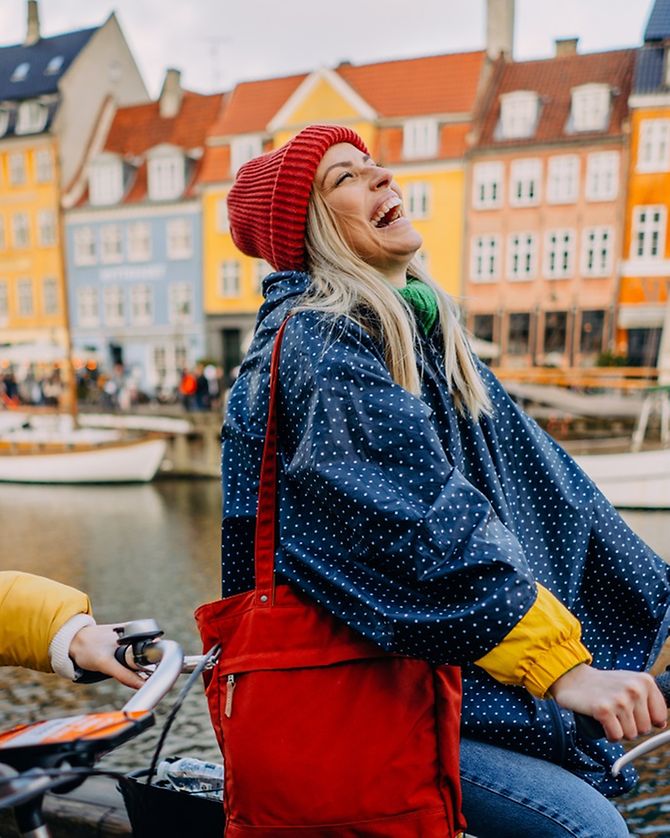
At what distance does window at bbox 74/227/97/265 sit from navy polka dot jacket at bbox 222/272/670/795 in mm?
33174

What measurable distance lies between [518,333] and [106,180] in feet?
54.2

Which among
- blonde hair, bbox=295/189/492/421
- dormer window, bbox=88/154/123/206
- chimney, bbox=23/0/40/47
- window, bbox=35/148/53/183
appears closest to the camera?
blonde hair, bbox=295/189/492/421

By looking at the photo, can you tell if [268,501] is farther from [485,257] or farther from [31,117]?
[31,117]

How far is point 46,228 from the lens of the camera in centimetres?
3316

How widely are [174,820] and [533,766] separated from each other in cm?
59

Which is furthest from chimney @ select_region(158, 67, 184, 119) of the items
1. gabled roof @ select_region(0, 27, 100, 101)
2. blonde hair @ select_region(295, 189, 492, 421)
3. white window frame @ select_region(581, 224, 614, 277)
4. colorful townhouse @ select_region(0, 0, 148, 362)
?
blonde hair @ select_region(295, 189, 492, 421)

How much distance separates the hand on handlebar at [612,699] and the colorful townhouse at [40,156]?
33286 millimetres

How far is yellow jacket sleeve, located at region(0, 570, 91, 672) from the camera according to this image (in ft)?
4.35

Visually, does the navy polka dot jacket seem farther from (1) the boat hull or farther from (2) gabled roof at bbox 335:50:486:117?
(2) gabled roof at bbox 335:50:486:117

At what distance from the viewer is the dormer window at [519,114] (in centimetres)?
2670

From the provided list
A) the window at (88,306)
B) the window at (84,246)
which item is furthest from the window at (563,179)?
the window at (88,306)

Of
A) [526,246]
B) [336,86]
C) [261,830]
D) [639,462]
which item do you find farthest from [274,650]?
[336,86]

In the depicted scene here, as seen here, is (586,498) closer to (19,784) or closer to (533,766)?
(533,766)

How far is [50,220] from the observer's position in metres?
33.2
